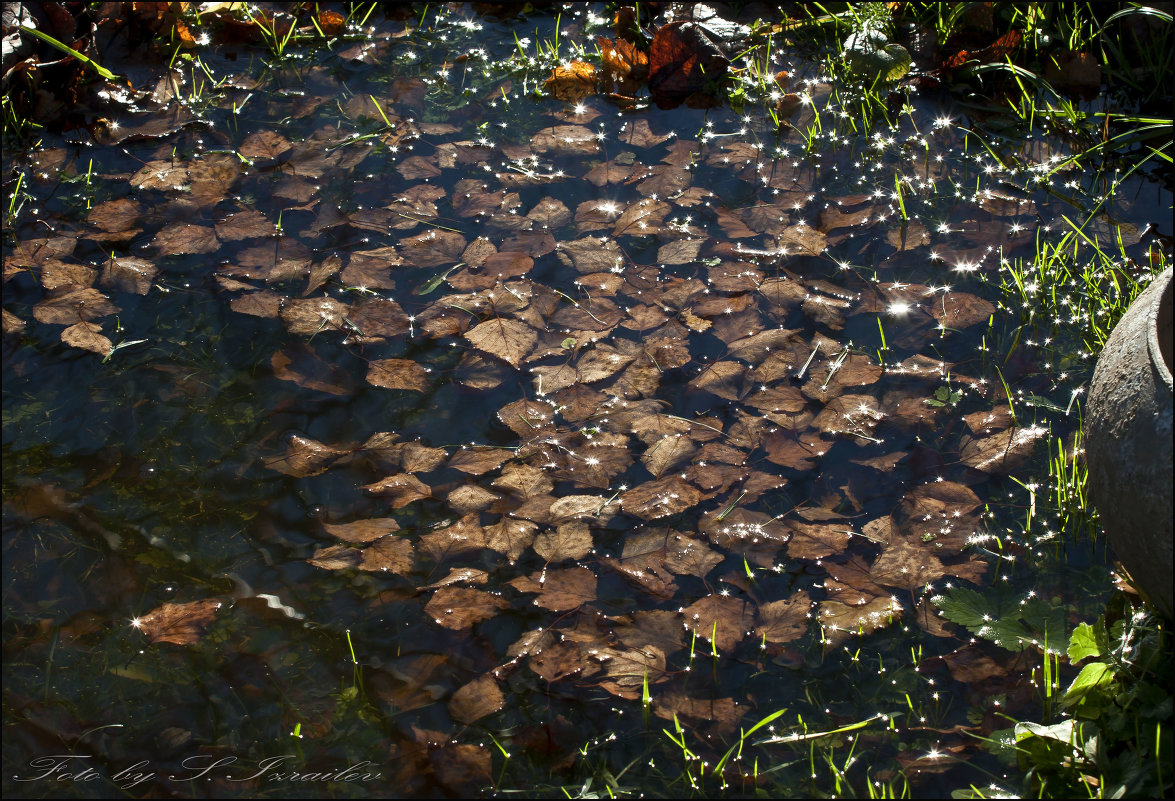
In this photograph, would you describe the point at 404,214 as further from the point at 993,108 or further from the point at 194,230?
the point at 993,108

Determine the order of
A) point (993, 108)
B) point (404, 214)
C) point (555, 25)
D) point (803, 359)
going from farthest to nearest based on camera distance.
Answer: point (555, 25) → point (993, 108) → point (404, 214) → point (803, 359)

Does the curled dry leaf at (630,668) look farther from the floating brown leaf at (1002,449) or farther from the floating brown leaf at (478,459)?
the floating brown leaf at (1002,449)

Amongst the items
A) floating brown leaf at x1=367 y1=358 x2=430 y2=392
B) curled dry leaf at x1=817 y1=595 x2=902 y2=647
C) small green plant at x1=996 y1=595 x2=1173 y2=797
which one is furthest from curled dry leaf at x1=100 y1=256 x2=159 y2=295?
small green plant at x1=996 y1=595 x2=1173 y2=797

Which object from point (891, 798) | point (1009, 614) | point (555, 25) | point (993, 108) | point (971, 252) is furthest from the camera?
point (555, 25)

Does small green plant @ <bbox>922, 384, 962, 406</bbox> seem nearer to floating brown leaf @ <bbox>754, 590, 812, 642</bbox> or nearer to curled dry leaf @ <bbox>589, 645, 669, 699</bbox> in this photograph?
floating brown leaf @ <bbox>754, 590, 812, 642</bbox>

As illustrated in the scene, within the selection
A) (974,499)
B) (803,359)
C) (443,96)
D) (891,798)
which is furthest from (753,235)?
(891,798)

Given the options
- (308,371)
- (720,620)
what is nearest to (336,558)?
(308,371)

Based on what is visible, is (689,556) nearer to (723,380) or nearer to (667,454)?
(667,454)
